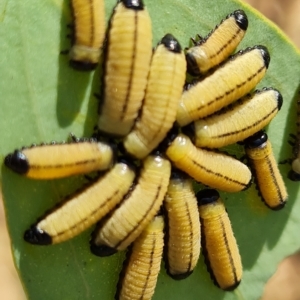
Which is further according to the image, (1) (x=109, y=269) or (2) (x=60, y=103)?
(1) (x=109, y=269)

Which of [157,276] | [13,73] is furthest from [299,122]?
[13,73]

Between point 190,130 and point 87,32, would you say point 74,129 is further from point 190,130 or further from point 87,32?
point 190,130

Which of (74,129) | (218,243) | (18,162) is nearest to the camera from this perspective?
(18,162)

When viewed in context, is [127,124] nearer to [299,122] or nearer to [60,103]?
[60,103]

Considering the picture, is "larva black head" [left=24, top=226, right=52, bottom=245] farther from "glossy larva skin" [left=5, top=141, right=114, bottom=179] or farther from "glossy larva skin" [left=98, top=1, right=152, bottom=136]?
"glossy larva skin" [left=98, top=1, right=152, bottom=136]

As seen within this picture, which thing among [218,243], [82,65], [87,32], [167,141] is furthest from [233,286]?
[87,32]

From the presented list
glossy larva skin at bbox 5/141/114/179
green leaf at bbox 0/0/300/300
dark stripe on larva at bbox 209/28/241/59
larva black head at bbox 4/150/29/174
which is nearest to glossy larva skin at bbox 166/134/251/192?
green leaf at bbox 0/0/300/300

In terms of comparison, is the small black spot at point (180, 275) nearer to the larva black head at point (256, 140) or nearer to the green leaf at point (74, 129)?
the green leaf at point (74, 129)
